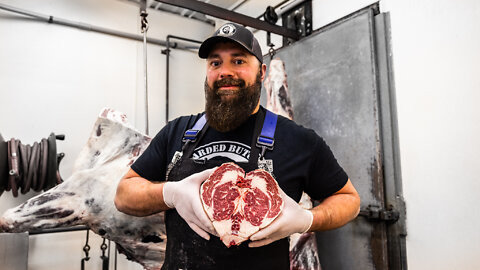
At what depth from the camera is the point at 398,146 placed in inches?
73.8

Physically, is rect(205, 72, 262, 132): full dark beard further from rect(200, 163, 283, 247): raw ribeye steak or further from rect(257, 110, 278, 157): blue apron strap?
rect(200, 163, 283, 247): raw ribeye steak

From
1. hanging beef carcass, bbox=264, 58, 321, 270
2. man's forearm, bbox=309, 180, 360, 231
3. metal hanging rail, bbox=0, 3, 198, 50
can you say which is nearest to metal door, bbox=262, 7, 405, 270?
hanging beef carcass, bbox=264, 58, 321, 270

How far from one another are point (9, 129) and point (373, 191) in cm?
296

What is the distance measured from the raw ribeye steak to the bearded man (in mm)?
62

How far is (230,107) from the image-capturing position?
117 centimetres

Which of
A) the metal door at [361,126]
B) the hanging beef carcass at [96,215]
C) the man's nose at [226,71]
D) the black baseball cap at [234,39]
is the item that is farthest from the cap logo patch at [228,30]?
the metal door at [361,126]

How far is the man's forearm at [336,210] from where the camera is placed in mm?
1057

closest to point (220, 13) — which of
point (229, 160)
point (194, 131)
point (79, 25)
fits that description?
point (194, 131)

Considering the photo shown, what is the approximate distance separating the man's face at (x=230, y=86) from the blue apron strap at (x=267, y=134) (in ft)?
0.28

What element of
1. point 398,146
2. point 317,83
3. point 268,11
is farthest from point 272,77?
point 398,146

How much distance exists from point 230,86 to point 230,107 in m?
0.09

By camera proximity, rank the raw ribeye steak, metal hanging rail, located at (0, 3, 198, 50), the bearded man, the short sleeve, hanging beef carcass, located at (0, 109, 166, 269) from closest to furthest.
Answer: the raw ribeye steak, the bearded man, the short sleeve, hanging beef carcass, located at (0, 109, 166, 269), metal hanging rail, located at (0, 3, 198, 50)

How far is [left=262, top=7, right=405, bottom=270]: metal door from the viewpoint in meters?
1.88

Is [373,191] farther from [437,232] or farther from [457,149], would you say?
[457,149]
